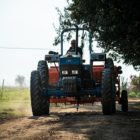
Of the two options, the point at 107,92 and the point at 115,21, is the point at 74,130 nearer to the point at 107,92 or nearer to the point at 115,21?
the point at 107,92

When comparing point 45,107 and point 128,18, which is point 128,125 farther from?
point 128,18

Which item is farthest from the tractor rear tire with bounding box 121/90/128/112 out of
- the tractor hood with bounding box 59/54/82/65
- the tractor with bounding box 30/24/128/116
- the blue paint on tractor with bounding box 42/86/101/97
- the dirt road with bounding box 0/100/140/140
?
the dirt road with bounding box 0/100/140/140

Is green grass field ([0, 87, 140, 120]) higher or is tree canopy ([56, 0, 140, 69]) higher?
tree canopy ([56, 0, 140, 69])

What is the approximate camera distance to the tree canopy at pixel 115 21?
23069 mm

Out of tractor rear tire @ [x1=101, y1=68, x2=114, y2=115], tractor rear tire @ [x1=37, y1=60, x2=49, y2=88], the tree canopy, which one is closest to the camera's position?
tractor rear tire @ [x1=101, y1=68, x2=114, y2=115]

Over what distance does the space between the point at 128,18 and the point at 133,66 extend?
885cm

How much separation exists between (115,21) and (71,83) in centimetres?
894

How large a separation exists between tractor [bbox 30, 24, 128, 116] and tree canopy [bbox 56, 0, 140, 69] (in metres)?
6.80

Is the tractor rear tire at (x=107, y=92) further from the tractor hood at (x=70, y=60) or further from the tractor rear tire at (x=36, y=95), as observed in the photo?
the tractor rear tire at (x=36, y=95)

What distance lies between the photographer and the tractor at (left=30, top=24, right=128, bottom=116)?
15094 mm

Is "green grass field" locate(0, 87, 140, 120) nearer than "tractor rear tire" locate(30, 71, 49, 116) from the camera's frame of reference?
No

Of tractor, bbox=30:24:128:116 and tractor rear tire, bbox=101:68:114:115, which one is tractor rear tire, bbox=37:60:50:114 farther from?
tractor rear tire, bbox=101:68:114:115

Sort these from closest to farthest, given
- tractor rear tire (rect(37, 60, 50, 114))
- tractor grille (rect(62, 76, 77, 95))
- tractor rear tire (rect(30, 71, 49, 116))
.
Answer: tractor grille (rect(62, 76, 77, 95)) → tractor rear tire (rect(30, 71, 49, 116)) → tractor rear tire (rect(37, 60, 50, 114))

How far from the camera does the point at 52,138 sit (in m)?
9.79
